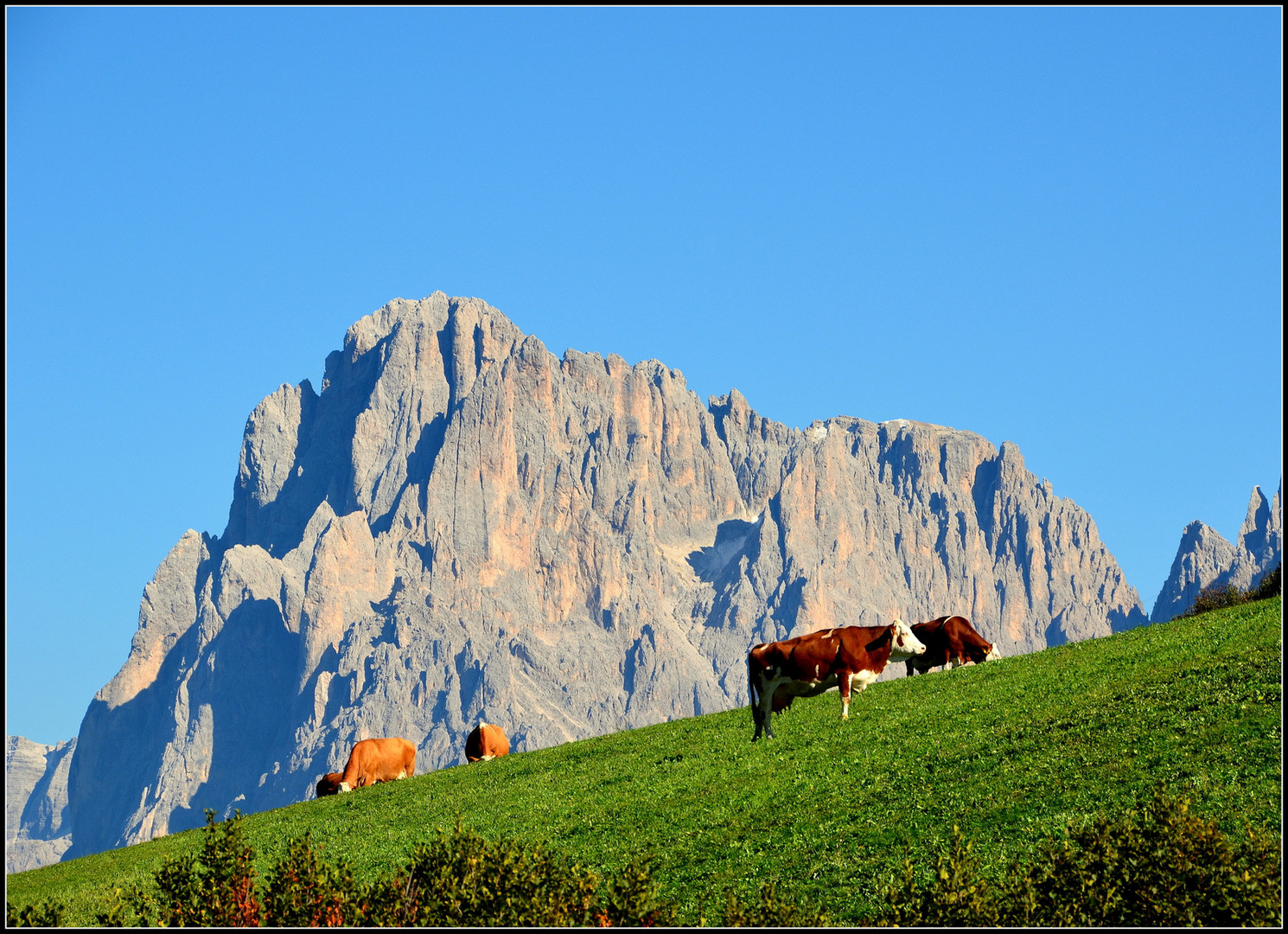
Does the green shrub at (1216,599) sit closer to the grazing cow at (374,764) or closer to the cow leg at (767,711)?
the cow leg at (767,711)

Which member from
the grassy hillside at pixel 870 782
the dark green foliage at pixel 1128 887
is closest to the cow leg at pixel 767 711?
the grassy hillside at pixel 870 782

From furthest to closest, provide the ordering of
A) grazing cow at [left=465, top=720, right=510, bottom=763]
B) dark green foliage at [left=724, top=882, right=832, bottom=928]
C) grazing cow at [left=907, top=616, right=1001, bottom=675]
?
1. grazing cow at [left=465, top=720, right=510, bottom=763]
2. grazing cow at [left=907, top=616, right=1001, bottom=675]
3. dark green foliage at [left=724, top=882, right=832, bottom=928]

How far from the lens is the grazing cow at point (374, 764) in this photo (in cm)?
4072

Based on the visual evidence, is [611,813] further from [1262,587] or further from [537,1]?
[1262,587]

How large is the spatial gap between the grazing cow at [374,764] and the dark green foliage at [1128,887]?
29.2 meters

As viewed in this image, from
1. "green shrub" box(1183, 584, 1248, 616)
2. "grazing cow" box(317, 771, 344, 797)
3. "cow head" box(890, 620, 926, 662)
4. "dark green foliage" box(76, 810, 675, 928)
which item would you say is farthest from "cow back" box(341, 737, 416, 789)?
"green shrub" box(1183, 584, 1248, 616)

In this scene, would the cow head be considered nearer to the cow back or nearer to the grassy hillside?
the grassy hillside

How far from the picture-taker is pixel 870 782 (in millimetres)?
22625

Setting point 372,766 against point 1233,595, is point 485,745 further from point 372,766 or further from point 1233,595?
point 1233,595

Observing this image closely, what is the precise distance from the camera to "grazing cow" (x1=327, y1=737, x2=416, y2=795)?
4072 cm

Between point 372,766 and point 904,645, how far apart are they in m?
17.8

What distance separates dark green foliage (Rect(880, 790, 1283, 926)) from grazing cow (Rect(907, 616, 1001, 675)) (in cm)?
2363

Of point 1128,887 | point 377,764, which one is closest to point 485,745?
point 377,764

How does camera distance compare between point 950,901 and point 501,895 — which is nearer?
point 950,901
